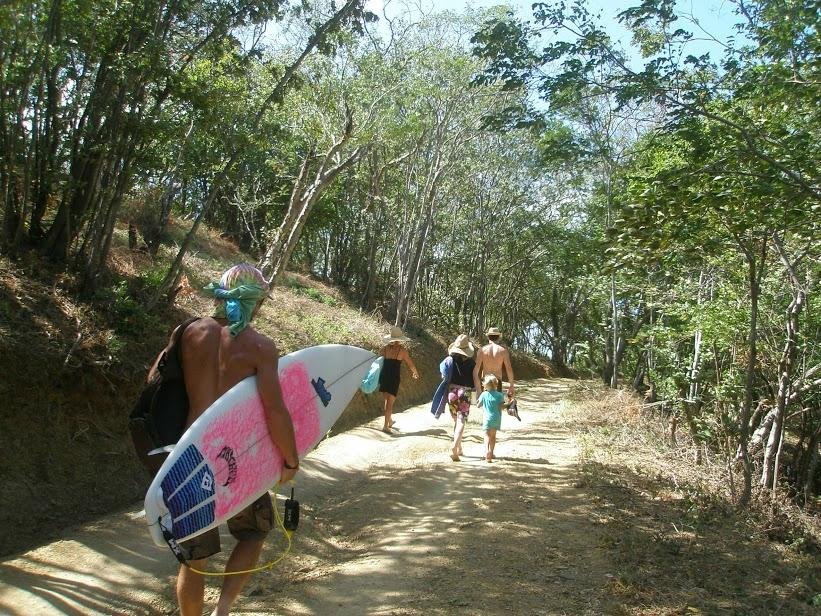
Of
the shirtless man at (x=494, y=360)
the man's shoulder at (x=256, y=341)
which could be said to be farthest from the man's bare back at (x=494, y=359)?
the man's shoulder at (x=256, y=341)

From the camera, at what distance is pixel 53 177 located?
780 cm

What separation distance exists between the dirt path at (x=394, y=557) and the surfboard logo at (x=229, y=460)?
1124mm

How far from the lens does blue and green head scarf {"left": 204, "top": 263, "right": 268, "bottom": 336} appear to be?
3.16 meters

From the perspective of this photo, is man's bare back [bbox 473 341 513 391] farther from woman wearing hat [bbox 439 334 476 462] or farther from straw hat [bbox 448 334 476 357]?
straw hat [bbox 448 334 476 357]

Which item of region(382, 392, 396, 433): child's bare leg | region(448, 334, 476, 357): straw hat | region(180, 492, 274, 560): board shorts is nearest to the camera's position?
region(180, 492, 274, 560): board shorts

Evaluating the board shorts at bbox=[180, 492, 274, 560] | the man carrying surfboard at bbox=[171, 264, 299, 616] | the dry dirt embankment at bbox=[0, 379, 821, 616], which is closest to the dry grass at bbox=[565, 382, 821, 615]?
the dry dirt embankment at bbox=[0, 379, 821, 616]

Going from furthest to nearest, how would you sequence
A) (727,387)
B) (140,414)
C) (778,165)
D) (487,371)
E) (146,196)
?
(146,196) < (727,387) < (487,371) < (778,165) < (140,414)

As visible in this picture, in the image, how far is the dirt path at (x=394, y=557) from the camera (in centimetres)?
407

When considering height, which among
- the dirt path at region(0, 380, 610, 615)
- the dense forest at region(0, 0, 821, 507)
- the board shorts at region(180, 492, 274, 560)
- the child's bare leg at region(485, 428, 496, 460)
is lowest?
the dirt path at region(0, 380, 610, 615)

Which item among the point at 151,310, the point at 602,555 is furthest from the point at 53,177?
the point at 602,555

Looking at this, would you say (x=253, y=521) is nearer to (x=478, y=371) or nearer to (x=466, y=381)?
(x=478, y=371)

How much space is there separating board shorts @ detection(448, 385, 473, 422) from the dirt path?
0.98 m

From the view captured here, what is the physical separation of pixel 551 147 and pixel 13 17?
5.22m

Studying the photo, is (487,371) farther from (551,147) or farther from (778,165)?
(778,165)
